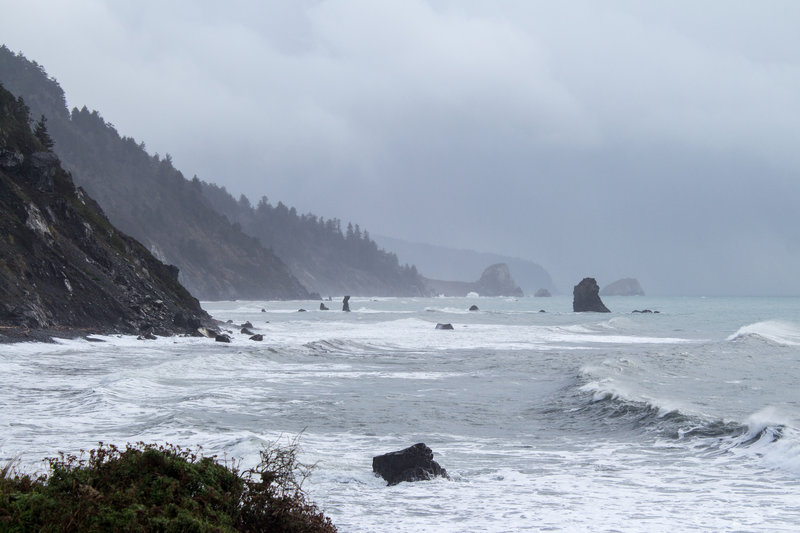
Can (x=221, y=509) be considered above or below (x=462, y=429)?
above

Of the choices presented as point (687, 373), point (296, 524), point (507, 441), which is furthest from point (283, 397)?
point (687, 373)

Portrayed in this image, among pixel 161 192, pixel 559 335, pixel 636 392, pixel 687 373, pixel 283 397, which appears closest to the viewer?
pixel 283 397

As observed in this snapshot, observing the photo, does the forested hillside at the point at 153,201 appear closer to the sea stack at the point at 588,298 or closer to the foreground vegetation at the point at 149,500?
the sea stack at the point at 588,298

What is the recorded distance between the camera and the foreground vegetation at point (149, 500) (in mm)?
5410

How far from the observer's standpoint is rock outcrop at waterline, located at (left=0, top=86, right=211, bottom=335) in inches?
1393

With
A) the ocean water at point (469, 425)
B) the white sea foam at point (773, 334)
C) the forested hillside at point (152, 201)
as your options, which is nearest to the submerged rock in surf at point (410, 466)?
the ocean water at point (469, 425)

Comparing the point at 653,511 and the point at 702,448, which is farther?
the point at 702,448

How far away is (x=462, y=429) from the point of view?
16469mm

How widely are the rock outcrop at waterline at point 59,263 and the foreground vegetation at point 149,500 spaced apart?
91.1ft

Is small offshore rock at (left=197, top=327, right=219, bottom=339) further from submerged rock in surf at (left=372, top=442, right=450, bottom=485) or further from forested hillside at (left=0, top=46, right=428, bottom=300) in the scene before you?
forested hillside at (left=0, top=46, right=428, bottom=300)

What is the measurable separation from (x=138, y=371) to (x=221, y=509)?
20.0 m

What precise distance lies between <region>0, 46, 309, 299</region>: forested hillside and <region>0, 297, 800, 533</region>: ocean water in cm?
12067

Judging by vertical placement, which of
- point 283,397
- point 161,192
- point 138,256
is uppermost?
point 161,192

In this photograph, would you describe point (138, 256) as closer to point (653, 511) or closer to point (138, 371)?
point (138, 371)
